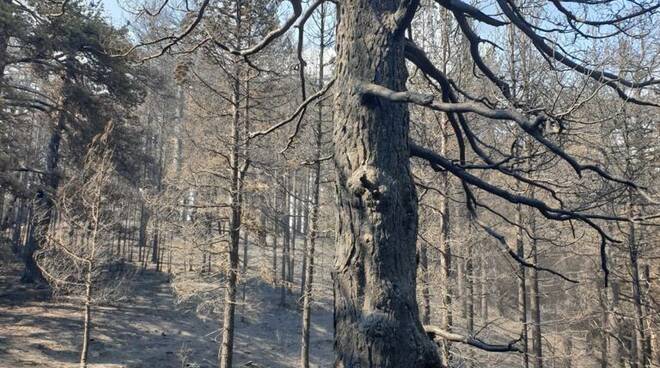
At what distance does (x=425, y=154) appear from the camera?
2445 millimetres

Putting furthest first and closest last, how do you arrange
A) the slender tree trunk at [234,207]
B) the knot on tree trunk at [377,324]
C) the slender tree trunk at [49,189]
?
the slender tree trunk at [49,189]
the slender tree trunk at [234,207]
the knot on tree trunk at [377,324]

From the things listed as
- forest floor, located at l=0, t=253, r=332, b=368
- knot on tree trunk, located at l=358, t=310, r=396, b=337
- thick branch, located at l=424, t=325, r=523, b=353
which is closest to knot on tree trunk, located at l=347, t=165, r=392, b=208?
knot on tree trunk, located at l=358, t=310, r=396, b=337

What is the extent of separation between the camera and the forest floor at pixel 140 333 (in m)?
15.3

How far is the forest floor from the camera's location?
15297 millimetres

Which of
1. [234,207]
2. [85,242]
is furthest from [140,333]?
[234,207]

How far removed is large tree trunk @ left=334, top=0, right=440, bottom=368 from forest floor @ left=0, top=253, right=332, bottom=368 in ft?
41.8

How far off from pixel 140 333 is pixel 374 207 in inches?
740

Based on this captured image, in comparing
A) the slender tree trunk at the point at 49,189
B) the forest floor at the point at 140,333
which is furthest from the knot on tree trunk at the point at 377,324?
the slender tree trunk at the point at 49,189

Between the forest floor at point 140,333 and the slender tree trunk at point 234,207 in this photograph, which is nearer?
the slender tree trunk at point 234,207

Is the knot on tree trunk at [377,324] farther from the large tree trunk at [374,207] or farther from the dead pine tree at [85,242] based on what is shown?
the dead pine tree at [85,242]

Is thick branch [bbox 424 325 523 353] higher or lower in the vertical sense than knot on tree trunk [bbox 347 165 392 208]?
lower

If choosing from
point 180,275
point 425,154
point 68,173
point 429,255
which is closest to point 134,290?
point 68,173

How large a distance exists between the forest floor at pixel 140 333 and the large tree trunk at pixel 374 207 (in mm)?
12730

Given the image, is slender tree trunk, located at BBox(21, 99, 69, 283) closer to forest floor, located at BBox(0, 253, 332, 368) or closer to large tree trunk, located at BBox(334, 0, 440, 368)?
forest floor, located at BBox(0, 253, 332, 368)
